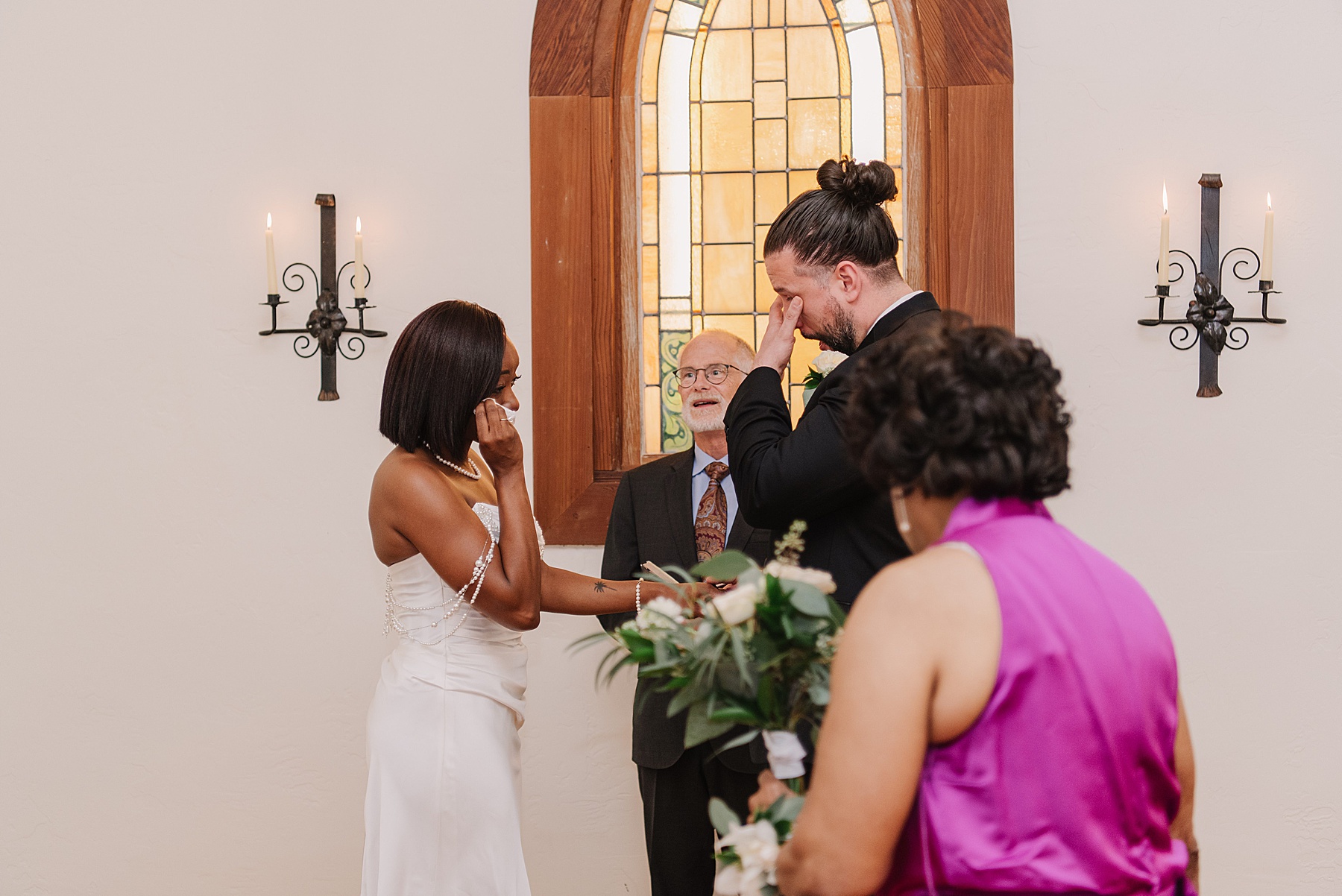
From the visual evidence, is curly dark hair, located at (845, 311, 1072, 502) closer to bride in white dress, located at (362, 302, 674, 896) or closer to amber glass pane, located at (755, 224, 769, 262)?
bride in white dress, located at (362, 302, 674, 896)

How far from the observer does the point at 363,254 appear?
3.56 m

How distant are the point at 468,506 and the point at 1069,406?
2.13 meters

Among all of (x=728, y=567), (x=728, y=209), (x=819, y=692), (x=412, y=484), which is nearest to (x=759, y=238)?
(x=728, y=209)

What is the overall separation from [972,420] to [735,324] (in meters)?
2.46

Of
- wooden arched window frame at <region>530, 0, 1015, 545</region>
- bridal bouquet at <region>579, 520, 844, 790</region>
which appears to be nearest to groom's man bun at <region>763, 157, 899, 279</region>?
bridal bouquet at <region>579, 520, 844, 790</region>

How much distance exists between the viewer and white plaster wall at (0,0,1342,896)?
133 inches

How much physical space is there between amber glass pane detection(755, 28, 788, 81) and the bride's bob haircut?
182cm

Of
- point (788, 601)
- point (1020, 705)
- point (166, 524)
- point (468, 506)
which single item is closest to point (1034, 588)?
point (1020, 705)

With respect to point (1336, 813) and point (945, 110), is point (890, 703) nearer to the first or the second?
point (945, 110)

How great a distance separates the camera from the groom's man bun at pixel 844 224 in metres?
2.18

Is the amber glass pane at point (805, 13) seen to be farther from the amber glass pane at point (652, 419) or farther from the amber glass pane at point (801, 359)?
the amber glass pane at point (652, 419)

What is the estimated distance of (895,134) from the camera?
3633mm

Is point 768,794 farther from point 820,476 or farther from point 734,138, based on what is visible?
point 734,138

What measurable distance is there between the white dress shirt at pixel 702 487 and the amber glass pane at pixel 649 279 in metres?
0.74
